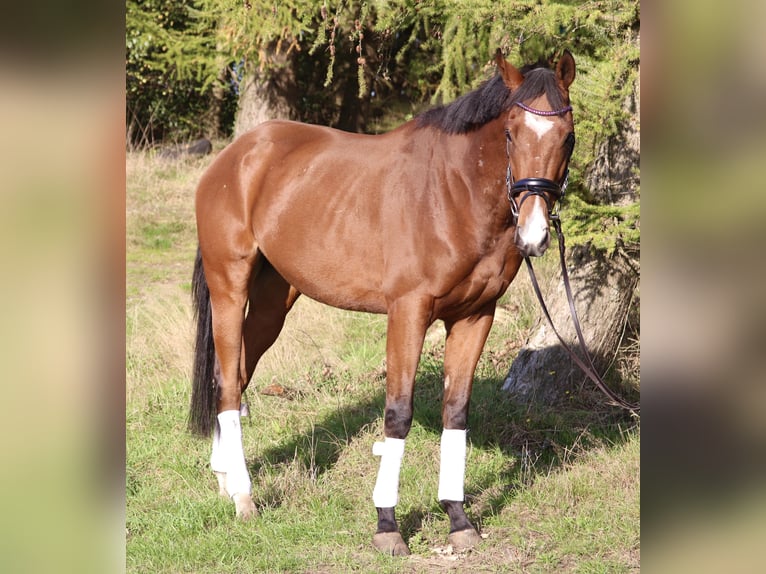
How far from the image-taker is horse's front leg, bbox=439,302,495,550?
153 inches

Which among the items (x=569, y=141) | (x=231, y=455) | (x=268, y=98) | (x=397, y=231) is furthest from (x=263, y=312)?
(x=268, y=98)

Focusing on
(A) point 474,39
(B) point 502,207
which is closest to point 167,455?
(B) point 502,207

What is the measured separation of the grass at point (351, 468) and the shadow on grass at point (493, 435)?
0.5 inches

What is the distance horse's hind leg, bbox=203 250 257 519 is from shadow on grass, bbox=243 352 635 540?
0.37m

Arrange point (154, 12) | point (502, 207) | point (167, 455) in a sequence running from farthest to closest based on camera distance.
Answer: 1. point (154, 12)
2. point (167, 455)
3. point (502, 207)

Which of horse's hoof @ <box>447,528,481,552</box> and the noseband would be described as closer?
the noseband

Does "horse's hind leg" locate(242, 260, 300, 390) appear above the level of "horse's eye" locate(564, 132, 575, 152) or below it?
below

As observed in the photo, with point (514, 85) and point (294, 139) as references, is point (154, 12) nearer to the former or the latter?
point (294, 139)

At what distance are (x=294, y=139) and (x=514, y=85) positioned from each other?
160 cm

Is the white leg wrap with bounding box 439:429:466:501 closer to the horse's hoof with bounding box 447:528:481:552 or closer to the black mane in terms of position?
the horse's hoof with bounding box 447:528:481:552

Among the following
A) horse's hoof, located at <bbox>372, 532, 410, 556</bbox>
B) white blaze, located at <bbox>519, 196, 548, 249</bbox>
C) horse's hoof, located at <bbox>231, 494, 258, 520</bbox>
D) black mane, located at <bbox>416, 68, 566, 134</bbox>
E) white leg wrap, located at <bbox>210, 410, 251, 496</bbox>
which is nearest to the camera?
white blaze, located at <bbox>519, 196, 548, 249</bbox>

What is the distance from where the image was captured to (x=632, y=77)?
15.6ft

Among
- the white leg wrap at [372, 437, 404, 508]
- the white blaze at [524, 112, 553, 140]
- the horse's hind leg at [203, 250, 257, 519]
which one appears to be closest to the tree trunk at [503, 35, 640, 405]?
the white leg wrap at [372, 437, 404, 508]

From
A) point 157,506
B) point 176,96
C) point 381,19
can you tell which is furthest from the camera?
point 176,96
